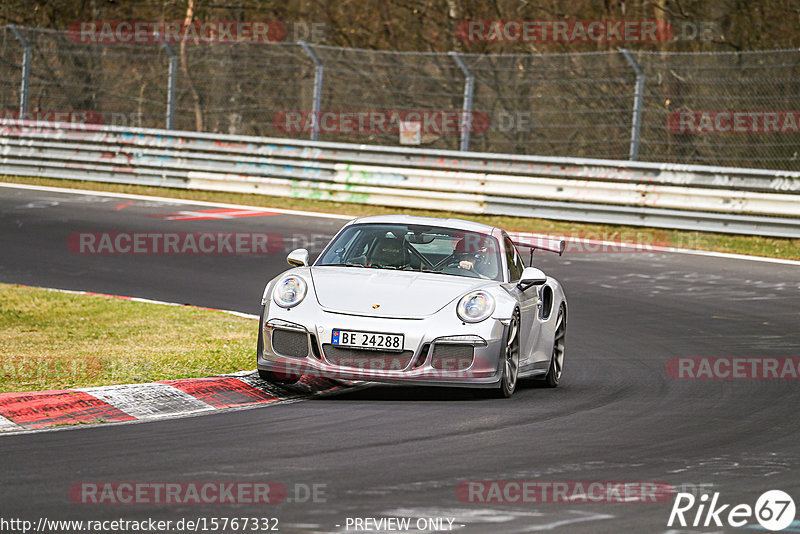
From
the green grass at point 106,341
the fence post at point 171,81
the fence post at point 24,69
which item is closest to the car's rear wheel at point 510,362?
the green grass at point 106,341

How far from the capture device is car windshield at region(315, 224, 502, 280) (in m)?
9.16

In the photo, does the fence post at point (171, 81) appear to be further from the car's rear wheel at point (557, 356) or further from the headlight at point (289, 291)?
the headlight at point (289, 291)

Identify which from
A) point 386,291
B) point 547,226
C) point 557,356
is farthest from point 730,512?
point 547,226

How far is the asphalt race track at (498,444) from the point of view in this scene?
5242mm

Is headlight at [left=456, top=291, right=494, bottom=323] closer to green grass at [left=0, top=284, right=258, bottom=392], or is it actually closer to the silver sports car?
the silver sports car

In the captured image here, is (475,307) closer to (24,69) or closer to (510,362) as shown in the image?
(510,362)

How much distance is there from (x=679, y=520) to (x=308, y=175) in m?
17.1

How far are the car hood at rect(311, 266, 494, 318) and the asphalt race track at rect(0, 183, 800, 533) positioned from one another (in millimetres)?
585

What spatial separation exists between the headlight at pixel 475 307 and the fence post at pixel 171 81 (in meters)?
15.2

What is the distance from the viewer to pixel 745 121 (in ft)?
68.9

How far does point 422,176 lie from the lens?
2094cm

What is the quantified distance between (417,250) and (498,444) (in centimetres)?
278

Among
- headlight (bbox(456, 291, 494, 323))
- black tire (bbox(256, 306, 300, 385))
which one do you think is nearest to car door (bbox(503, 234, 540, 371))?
headlight (bbox(456, 291, 494, 323))

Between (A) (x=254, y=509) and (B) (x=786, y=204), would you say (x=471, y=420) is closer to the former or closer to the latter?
(A) (x=254, y=509)
